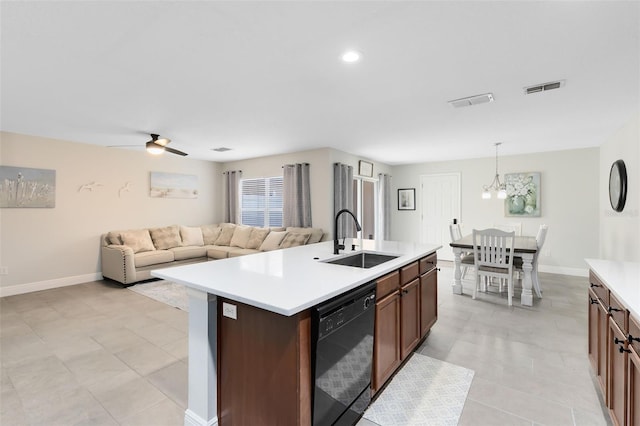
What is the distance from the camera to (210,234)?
21.9ft

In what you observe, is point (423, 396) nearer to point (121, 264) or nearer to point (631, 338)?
point (631, 338)

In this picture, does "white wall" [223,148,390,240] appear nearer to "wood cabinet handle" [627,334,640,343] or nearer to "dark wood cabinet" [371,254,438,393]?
"dark wood cabinet" [371,254,438,393]

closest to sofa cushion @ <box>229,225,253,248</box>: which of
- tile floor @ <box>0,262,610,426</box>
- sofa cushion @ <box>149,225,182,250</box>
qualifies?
sofa cushion @ <box>149,225,182,250</box>

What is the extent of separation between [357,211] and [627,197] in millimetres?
4275

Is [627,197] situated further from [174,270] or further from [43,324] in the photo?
[43,324]

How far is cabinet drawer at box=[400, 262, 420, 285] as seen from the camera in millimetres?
2305

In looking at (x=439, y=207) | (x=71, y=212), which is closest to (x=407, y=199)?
(x=439, y=207)

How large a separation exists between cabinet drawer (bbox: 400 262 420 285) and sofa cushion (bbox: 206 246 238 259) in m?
4.08

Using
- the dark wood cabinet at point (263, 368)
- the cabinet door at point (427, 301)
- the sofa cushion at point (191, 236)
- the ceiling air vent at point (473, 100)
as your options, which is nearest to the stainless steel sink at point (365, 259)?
the cabinet door at point (427, 301)

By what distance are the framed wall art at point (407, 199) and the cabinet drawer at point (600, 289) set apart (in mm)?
5430

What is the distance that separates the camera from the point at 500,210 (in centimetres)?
641

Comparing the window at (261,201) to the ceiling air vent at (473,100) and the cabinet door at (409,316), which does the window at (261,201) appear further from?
the cabinet door at (409,316)

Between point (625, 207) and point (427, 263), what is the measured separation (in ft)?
10.4

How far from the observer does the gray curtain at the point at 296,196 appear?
5867mm
